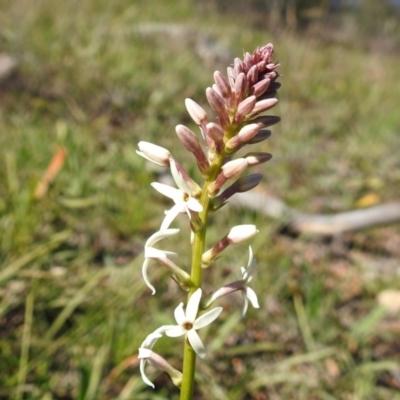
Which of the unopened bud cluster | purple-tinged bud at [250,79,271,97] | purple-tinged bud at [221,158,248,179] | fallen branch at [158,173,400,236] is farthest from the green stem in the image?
fallen branch at [158,173,400,236]

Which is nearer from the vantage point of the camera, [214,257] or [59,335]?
[214,257]

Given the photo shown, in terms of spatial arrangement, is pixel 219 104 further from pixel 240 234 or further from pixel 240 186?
pixel 240 234

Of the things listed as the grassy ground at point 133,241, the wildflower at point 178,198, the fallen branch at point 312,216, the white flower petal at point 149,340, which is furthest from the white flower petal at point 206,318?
the fallen branch at point 312,216

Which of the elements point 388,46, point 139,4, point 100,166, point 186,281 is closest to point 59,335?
point 186,281

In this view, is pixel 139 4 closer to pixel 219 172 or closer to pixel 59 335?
pixel 59 335

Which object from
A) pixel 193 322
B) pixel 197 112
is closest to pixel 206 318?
pixel 193 322

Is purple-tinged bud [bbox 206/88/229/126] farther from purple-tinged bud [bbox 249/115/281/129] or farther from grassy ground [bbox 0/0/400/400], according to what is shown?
grassy ground [bbox 0/0/400/400]
